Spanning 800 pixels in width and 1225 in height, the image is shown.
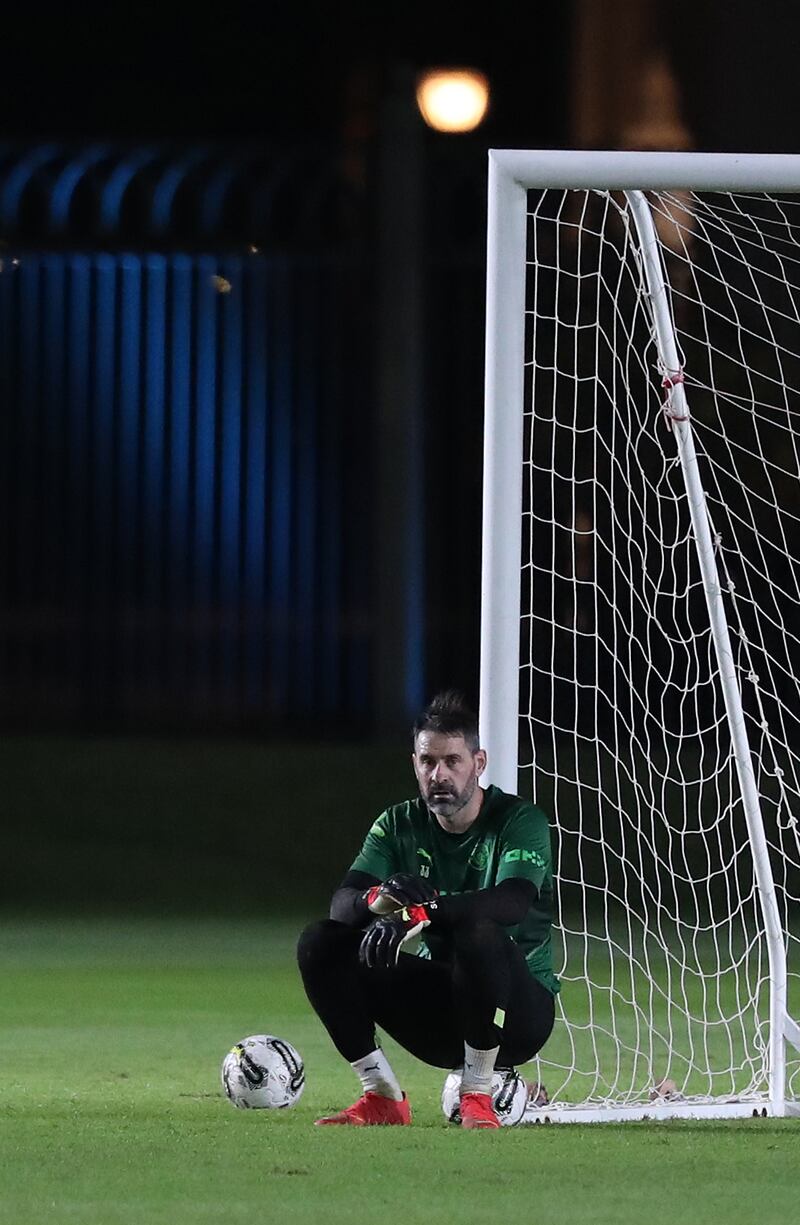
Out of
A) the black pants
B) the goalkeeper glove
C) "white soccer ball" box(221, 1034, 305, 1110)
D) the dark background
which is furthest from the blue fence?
the goalkeeper glove

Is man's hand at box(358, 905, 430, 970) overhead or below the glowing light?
below

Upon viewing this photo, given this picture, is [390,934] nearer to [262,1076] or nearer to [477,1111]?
[477,1111]

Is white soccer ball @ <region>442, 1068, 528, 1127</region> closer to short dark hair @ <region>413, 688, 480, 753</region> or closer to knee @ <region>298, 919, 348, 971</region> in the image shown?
knee @ <region>298, 919, 348, 971</region>

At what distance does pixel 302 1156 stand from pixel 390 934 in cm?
51

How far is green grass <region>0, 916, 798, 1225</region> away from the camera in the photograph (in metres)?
4.12

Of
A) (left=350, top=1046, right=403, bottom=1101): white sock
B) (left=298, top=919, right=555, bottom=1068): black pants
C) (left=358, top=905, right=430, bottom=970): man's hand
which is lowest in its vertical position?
(left=350, top=1046, right=403, bottom=1101): white sock

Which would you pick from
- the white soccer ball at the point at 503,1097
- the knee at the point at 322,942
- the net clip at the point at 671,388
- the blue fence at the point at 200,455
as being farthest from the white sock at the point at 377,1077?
the blue fence at the point at 200,455

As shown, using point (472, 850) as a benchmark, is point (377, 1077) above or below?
below

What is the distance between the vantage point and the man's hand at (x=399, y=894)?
196 inches

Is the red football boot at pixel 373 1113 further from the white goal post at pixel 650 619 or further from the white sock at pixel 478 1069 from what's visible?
the white goal post at pixel 650 619

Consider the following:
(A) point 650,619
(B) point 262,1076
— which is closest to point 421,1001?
(B) point 262,1076

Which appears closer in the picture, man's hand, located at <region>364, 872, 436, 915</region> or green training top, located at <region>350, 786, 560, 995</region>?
man's hand, located at <region>364, 872, 436, 915</region>

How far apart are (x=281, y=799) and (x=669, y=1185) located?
329 inches

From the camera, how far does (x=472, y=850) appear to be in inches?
210
